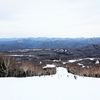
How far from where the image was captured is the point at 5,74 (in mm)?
35719

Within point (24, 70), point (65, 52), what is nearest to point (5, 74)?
point (24, 70)
